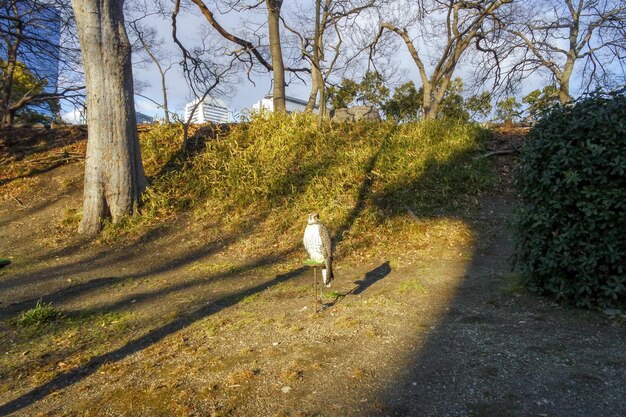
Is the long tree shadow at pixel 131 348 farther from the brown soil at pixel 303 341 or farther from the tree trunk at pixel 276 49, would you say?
the tree trunk at pixel 276 49

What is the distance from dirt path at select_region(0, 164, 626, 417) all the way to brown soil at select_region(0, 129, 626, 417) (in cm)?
1

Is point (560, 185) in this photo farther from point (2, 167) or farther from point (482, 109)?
point (482, 109)

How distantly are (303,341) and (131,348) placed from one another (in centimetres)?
157

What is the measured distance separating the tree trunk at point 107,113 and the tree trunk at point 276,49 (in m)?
4.93

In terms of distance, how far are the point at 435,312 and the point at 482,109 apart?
15.4 metres

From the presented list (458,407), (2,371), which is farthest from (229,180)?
(458,407)

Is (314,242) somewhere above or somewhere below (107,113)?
below

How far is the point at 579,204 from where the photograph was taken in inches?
148

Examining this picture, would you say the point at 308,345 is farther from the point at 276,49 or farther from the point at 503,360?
the point at 276,49

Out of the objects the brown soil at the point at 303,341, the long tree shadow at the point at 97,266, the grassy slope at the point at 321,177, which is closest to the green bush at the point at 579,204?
the brown soil at the point at 303,341

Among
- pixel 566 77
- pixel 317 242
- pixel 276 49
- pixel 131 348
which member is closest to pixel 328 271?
pixel 317 242

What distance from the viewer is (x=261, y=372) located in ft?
10.1

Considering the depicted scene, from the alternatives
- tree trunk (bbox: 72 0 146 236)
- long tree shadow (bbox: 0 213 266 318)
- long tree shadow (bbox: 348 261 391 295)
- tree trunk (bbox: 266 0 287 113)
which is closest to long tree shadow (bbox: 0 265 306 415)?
long tree shadow (bbox: 348 261 391 295)

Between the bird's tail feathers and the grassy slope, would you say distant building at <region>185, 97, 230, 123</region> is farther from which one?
the bird's tail feathers
